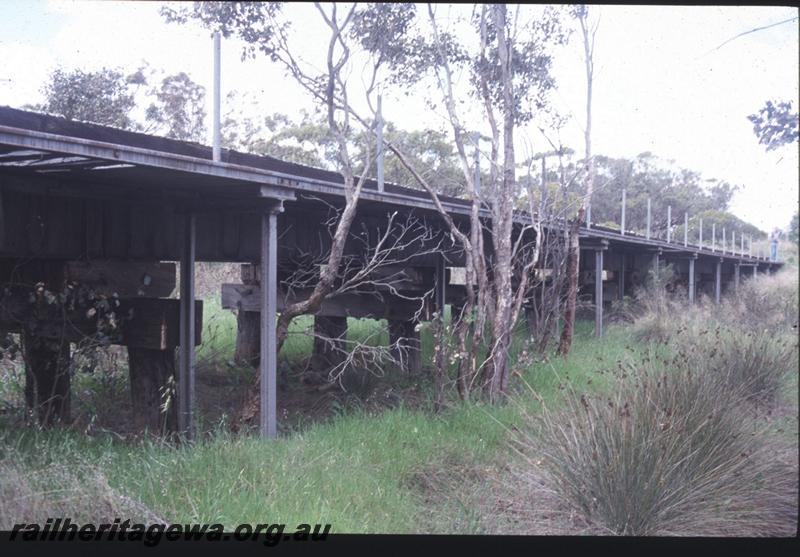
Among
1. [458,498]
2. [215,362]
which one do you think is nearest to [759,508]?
[458,498]

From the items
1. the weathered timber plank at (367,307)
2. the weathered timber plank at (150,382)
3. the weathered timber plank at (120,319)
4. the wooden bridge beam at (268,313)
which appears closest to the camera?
the wooden bridge beam at (268,313)

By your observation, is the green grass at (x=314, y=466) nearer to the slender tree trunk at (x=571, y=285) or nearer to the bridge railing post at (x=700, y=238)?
the slender tree trunk at (x=571, y=285)

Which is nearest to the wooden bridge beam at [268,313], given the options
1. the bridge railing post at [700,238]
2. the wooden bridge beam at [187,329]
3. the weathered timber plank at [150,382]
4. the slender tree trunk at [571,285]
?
the wooden bridge beam at [187,329]

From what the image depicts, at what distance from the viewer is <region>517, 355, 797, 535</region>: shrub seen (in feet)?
17.5

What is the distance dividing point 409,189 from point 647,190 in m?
9.15

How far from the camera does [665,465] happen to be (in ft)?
17.6

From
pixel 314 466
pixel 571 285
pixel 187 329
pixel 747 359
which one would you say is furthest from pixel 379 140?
pixel 571 285

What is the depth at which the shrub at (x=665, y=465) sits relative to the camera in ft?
17.5

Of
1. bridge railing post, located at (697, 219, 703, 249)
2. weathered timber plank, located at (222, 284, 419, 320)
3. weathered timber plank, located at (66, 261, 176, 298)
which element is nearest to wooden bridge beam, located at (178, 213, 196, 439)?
weathered timber plank, located at (66, 261, 176, 298)

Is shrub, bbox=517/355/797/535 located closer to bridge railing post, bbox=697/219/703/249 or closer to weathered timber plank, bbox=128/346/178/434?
weathered timber plank, bbox=128/346/178/434

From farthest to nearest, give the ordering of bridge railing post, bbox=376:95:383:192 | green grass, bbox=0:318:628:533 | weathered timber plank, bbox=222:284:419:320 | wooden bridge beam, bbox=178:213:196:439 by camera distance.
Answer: weathered timber plank, bbox=222:284:419:320, wooden bridge beam, bbox=178:213:196:439, bridge railing post, bbox=376:95:383:192, green grass, bbox=0:318:628:533

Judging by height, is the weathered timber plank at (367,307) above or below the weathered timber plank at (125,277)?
below

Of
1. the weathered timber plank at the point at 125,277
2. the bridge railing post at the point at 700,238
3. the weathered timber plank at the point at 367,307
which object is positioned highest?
the bridge railing post at the point at 700,238

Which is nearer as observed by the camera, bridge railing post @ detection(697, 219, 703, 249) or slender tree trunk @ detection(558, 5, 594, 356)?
slender tree trunk @ detection(558, 5, 594, 356)
